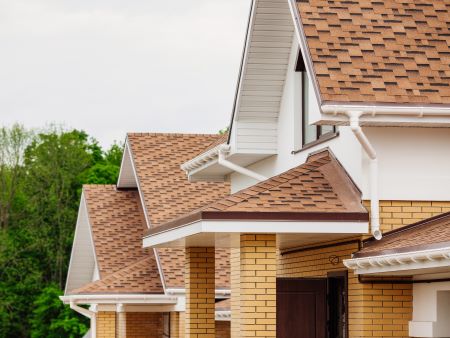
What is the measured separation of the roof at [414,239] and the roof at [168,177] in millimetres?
12256

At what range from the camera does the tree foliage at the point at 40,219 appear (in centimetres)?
6046

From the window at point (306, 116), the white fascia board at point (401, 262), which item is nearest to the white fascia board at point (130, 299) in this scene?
the window at point (306, 116)

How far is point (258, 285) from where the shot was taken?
46.7ft

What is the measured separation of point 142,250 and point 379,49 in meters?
15.3

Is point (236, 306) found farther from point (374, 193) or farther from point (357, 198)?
point (374, 193)

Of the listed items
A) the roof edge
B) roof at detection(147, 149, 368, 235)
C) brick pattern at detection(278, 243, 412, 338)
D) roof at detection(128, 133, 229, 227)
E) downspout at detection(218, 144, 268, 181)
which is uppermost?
roof at detection(128, 133, 229, 227)

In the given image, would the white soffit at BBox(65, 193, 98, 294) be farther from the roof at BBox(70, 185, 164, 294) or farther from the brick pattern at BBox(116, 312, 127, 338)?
the brick pattern at BBox(116, 312, 127, 338)

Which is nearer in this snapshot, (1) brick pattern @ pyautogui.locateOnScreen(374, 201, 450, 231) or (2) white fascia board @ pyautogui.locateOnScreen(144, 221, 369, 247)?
(2) white fascia board @ pyautogui.locateOnScreen(144, 221, 369, 247)

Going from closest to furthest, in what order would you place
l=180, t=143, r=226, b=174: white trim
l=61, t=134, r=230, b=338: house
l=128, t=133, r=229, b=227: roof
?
1. l=180, t=143, r=226, b=174: white trim
2. l=61, t=134, r=230, b=338: house
3. l=128, t=133, r=229, b=227: roof

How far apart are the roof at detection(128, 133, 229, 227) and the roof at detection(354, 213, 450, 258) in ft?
40.2

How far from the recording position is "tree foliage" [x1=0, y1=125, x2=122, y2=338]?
60.5 metres

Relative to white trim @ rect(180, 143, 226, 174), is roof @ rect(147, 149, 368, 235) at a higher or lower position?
lower

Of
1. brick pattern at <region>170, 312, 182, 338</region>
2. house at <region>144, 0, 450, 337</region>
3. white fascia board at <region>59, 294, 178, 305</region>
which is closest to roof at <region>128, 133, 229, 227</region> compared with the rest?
white fascia board at <region>59, 294, 178, 305</region>

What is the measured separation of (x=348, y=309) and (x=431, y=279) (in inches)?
53.4
